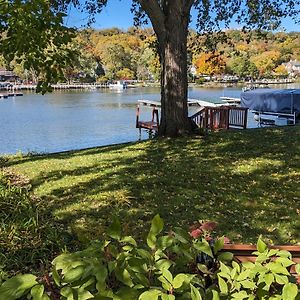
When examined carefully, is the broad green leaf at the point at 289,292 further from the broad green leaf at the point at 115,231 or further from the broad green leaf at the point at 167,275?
the broad green leaf at the point at 115,231

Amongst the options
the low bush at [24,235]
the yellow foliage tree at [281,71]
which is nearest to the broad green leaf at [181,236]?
the low bush at [24,235]

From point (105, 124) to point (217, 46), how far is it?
15957mm

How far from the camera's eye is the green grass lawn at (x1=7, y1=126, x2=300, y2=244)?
4.19 m

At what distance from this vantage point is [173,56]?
958cm

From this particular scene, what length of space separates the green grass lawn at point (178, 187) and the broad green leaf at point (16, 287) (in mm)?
2325

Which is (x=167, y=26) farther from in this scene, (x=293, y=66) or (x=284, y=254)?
(x=293, y=66)

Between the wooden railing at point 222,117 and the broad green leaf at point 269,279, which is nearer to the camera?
the broad green leaf at point 269,279

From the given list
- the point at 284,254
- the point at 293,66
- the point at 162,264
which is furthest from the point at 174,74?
the point at 293,66

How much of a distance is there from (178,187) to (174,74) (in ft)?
15.8

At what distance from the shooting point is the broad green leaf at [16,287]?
1396 mm

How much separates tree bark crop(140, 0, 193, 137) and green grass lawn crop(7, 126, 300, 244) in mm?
1278

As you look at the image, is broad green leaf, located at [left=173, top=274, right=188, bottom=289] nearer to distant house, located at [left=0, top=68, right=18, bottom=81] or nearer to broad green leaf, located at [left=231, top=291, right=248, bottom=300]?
broad green leaf, located at [left=231, top=291, right=248, bottom=300]

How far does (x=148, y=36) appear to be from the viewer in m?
14.2

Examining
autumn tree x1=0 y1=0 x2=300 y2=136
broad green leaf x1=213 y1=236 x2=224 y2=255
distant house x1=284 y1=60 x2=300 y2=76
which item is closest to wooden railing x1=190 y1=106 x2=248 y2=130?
autumn tree x1=0 y1=0 x2=300 y2=136
